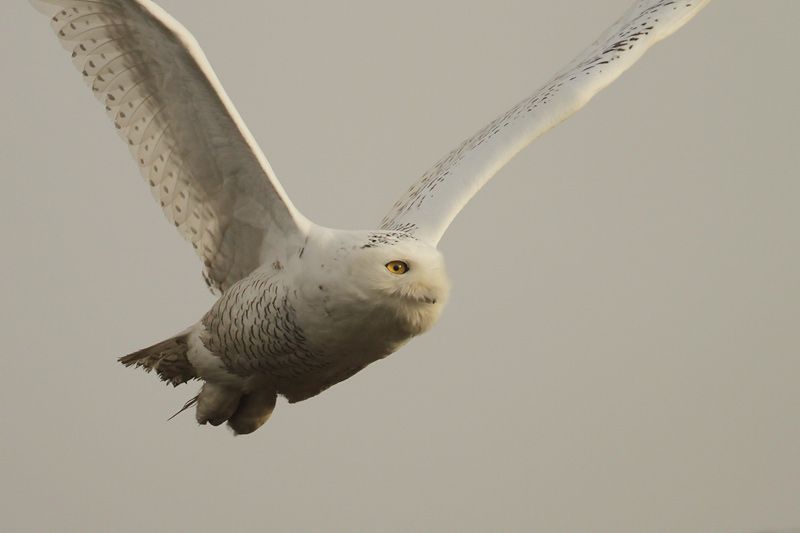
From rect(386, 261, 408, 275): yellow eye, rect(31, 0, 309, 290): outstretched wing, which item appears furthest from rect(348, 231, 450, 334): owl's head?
rect(31, 0, 309, 290): outstretched wing

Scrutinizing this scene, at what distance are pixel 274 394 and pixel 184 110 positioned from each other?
1.21 m

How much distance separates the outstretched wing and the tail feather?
1.10ft

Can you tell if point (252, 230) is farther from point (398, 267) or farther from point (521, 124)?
point (521, 124)

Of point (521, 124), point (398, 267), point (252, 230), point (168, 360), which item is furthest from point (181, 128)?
point (521, 124)

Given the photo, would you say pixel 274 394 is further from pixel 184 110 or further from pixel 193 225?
pixel 184 110

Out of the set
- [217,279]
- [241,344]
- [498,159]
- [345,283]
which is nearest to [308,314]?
[345,283]

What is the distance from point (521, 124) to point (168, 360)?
1707 mm

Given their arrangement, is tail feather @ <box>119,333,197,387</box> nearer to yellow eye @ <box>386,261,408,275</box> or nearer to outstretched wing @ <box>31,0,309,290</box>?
outstretched wing @ <box>31,0,309,290</box>

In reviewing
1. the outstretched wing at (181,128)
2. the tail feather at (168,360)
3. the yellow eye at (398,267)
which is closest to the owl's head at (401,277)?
the yellow eye at (398,267)

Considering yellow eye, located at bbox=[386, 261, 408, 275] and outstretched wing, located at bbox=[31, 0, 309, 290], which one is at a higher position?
outstretched wing, located at bbox=[31, 0, 309, 290]

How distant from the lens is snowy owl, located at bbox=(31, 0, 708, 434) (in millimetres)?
3887

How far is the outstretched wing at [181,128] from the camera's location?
4.11 m

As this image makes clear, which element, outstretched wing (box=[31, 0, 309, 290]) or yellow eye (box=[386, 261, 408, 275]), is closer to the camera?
yellow eye (box=[386, 261, 408, 275])

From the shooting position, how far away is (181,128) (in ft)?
14.4
